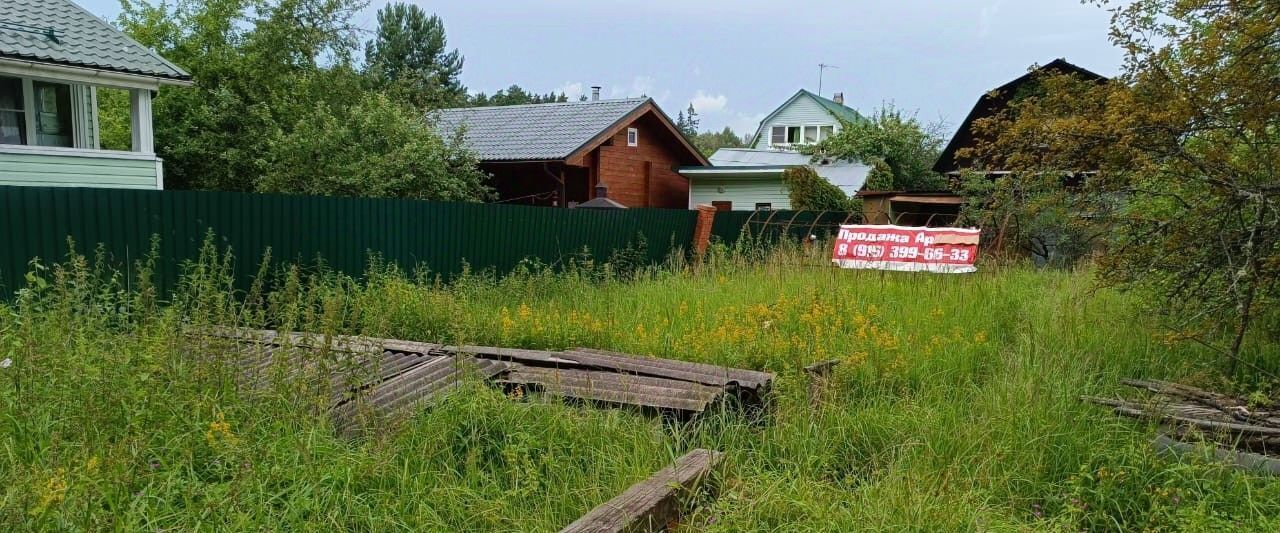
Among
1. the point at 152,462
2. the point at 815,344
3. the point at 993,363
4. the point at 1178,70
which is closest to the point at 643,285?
the point at 815,344

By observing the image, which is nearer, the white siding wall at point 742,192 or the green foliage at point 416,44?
the white siding wall at point 742,192

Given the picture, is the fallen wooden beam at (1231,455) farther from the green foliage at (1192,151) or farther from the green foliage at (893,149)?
the green foliage at (893,149)

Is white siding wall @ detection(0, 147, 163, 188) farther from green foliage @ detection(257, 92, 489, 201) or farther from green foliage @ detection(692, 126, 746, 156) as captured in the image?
green foliage @ detection(692, 126, 746, 156)

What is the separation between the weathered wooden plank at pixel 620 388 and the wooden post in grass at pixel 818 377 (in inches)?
22.0

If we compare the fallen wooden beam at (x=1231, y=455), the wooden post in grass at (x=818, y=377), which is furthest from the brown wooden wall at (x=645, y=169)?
A: the fallen wooden beam at (x=1231, y=455)

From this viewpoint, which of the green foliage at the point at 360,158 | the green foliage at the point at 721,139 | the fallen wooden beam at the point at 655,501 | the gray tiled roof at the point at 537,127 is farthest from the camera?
the green foliage at the point at 721,139

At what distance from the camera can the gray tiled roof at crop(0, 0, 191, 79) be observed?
995cm

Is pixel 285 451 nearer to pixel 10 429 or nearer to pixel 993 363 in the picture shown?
pixel 10 429

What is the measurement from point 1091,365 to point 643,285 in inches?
188

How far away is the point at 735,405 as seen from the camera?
14.5 ft

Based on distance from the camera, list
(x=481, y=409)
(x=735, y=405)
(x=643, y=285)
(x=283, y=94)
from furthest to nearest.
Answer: (x=283, y=94) < (x=643, y=285) < (x=735, y=405) < (x=481, y=409)

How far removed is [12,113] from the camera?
10.6 m

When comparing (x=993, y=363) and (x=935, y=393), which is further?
(x=993, y=363)

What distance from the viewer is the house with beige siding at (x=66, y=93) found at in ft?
32.8
